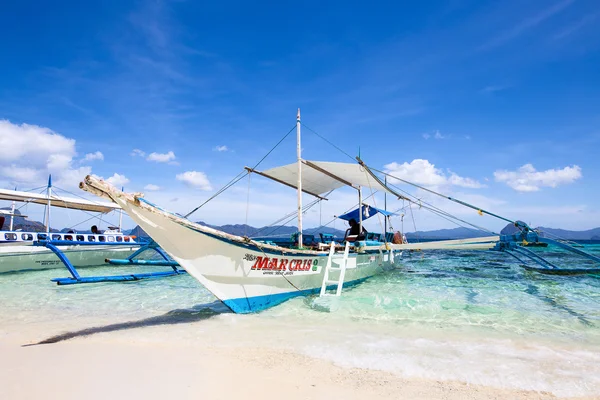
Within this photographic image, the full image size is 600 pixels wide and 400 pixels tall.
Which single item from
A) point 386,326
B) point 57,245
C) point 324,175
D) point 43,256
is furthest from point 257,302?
point 43,256

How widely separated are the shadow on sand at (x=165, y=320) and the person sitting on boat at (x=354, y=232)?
24.4 ft

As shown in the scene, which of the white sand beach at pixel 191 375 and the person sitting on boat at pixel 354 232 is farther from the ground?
the person sitting on boat at pixel 354 232

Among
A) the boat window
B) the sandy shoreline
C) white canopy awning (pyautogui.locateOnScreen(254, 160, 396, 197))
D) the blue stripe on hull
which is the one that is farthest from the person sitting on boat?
the boat window

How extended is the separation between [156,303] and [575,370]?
987 centimetres

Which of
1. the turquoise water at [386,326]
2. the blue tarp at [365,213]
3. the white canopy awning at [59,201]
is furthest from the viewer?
the white canopy awning at [59,201]

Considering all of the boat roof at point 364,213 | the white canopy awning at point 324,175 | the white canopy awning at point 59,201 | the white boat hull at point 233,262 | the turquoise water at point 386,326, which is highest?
the white canopy awning at point 324,175

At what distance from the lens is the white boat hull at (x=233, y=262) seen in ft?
22.0

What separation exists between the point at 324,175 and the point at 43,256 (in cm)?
1646

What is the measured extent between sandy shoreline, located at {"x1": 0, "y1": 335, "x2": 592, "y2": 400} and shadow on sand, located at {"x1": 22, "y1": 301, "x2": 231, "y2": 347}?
0.75 meters

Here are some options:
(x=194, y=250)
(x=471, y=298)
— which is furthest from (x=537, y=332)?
(x=194, y=250)

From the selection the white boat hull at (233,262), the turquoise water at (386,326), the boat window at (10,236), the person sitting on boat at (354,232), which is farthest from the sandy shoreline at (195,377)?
the boat window at (10,236)

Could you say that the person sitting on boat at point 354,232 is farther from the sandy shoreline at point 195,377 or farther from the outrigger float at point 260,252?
the sandy shoreline at point 195,377

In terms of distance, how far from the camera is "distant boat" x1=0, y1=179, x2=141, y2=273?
17109mm

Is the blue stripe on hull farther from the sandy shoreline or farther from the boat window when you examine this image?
the boat window
